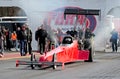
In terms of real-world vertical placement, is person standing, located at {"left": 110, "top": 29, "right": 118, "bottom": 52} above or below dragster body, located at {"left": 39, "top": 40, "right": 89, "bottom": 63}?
below

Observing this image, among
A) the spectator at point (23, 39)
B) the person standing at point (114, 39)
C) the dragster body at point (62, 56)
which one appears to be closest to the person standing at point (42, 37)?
the spectator at point (23, 39)

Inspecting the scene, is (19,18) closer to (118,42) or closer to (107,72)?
(118,42)

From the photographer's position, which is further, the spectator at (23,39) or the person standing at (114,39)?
the person standing at (114,39)

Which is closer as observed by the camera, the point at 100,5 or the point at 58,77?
the point at 58,77

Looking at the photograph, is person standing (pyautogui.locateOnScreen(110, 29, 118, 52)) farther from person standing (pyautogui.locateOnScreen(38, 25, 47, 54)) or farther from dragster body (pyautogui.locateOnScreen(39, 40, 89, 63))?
dragster body (pyautogui.locateOnScreen(39, 40, 89, 63))

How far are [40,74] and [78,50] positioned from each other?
4.55 meters

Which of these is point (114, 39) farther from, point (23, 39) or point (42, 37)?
point (23, 39)

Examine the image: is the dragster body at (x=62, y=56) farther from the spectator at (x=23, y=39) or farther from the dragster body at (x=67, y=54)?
the spectator at (x=23, y=39)

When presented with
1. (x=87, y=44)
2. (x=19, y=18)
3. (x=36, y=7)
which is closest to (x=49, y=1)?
(x=36, y=7)

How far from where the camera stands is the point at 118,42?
33.2 meters

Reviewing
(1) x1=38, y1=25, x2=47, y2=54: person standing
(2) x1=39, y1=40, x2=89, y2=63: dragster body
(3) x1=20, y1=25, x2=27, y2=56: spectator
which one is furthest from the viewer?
(1) x1=38, y1=25, x2=47, y2=54: person standing

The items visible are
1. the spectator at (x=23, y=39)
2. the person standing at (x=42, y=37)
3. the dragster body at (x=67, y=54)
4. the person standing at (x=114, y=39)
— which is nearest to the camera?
the dragster body at (x=67, y=54)

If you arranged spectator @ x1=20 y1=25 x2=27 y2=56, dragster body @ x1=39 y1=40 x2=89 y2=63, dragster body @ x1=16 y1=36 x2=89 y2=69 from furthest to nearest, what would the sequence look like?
spectator @ x1=20 y1=25 x2=27 y2=56
dragster body @ x1=39 y1=40 x2=89 y2=63
dragster body @ x1=16 y1=36 x2=89 y2=69

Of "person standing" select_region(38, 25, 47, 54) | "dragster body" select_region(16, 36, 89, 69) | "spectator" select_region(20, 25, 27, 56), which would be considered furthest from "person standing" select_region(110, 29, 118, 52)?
"dragster body" select_region(16, 36, 89, 69)
